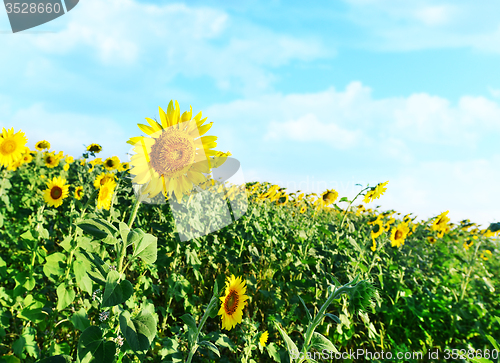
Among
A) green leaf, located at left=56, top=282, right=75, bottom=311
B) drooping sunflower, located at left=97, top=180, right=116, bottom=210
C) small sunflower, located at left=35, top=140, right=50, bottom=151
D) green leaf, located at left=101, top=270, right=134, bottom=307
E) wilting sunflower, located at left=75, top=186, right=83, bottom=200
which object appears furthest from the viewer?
small sunflower, located at left=35, top=140, right=50, bottom=151

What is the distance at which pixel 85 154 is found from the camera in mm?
4605

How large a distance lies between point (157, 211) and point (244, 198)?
2.38 metres

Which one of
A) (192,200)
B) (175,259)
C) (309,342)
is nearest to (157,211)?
(192,200)

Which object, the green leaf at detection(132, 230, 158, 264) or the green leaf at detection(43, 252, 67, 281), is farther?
the green leaf at detection(43, 252, 67, 281)

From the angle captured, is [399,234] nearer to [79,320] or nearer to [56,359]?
[79,320]

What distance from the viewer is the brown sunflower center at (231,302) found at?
142 centimetres

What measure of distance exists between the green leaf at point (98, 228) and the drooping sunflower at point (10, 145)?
284cm

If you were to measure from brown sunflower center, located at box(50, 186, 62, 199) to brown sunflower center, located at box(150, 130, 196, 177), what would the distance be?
8.16ft

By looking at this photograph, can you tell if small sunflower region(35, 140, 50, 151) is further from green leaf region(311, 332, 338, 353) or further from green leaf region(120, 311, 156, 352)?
green leaf region(311, 332, 338, 353)

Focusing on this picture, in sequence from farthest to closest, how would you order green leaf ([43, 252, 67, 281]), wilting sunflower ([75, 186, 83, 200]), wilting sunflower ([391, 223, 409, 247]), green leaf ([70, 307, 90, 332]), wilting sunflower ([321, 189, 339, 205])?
wilting sunflower ([321, 189, 339, 205]) → wilting sunflower ([391, 223, 409, 247]) → wilting sunflower ([75, 186, 83, 200]) → green leaf ([43, 252, 67, 281]) → green leaf ([70, 307, 90, 332])

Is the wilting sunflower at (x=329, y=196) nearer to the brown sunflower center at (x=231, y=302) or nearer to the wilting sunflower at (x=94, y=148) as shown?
the brown sunflower center at (x=231, y=302)

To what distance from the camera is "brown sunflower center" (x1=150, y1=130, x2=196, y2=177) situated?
49.1 inches

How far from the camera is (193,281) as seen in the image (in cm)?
315

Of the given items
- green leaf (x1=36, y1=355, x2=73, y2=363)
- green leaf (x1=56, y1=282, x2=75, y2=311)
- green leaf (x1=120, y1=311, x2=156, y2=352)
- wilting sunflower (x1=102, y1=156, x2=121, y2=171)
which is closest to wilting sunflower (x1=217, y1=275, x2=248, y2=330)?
green leaf (x1=120, y1=311, x2=156, y2=352)
